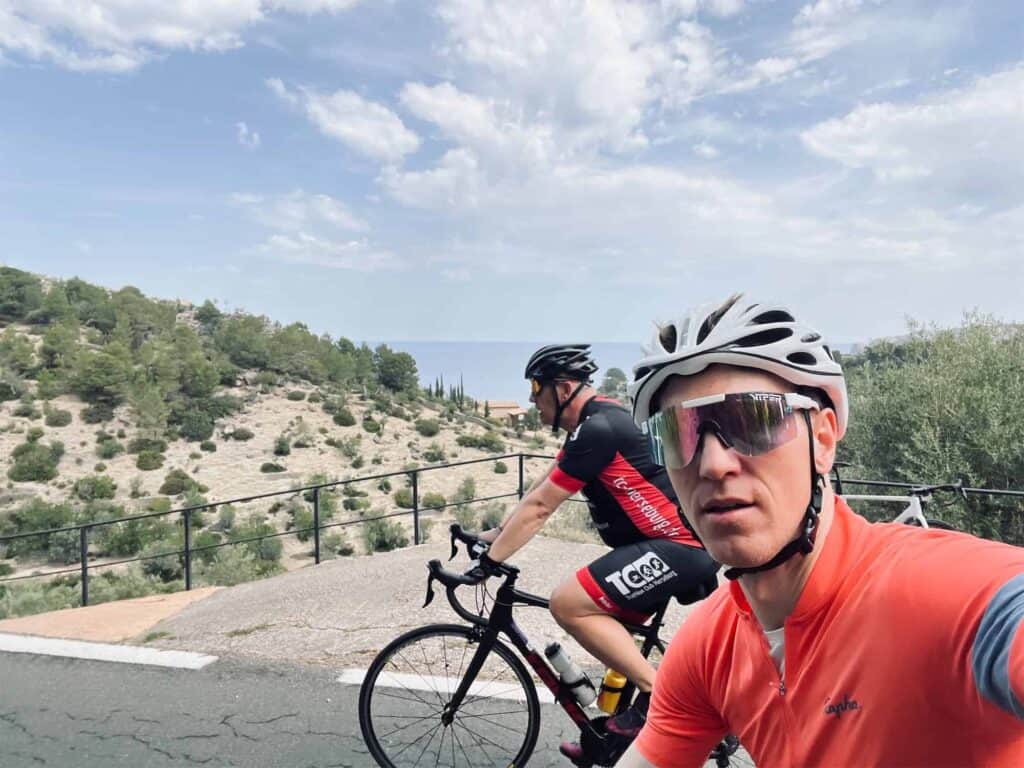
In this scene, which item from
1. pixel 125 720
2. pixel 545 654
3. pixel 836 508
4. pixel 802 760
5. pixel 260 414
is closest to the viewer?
pixel 802 760

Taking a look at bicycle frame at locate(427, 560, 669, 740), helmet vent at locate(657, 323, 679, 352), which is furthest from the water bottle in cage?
helmet vent at locate(657, 323, 679, 352)

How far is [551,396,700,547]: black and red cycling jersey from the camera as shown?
3211 millimetres

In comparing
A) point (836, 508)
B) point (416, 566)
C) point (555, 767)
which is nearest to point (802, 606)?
point (836, 508)

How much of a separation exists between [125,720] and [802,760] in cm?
488

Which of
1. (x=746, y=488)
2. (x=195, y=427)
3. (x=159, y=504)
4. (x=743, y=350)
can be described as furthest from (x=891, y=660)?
(x=195, y=427)

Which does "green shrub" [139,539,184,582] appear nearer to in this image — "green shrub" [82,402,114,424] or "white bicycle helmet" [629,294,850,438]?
"white bicycle helmet" [629,294,850,438]

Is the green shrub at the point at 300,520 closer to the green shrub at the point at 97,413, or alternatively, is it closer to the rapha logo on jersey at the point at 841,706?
the green shrub at the point at 97,413

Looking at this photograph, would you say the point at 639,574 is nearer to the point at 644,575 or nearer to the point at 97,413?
the point at 644,575

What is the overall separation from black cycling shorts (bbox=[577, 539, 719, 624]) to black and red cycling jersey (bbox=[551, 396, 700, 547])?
7cm

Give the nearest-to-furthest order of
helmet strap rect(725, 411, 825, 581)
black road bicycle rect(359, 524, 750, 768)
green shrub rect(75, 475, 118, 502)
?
helmet strap rect(725, 411, 825, 581)
black road bicycle rect(359, 524, 750, 768)
green shrub rect(75, 475, 118, 502)

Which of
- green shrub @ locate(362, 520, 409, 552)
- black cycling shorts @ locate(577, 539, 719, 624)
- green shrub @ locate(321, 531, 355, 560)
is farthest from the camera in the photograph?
green shrub @ locate(321, 531, 355, 560)

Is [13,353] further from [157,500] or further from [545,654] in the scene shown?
[545,654]

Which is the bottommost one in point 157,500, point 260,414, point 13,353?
point 157,500

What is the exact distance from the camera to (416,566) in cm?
841
